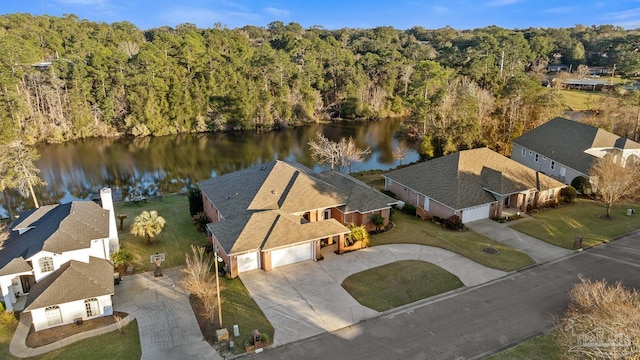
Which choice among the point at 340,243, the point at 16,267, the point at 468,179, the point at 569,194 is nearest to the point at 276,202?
the point at 340,243

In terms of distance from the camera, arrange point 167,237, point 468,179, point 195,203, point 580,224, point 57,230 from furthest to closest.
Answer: point 468,179
point 195,203
point 580,224
point 167,237
point 57,230

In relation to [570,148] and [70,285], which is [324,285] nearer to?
[70,285]

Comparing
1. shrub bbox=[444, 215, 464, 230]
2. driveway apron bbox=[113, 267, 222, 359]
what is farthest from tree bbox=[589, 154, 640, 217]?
driveway apron bbox=[113, 267, 222, 359]

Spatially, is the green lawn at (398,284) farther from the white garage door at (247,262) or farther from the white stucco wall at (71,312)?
the white stucco wall at (71,312)

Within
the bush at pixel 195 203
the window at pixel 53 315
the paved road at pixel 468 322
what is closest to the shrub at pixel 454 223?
the paved road at pixel 468 322

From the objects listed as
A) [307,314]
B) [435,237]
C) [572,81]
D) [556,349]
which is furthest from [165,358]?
[572,81]

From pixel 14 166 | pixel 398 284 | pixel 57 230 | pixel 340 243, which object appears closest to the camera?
pixel 57 230

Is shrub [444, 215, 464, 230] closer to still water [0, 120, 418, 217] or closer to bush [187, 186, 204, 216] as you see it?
bush [187, 186, 204, 216]
